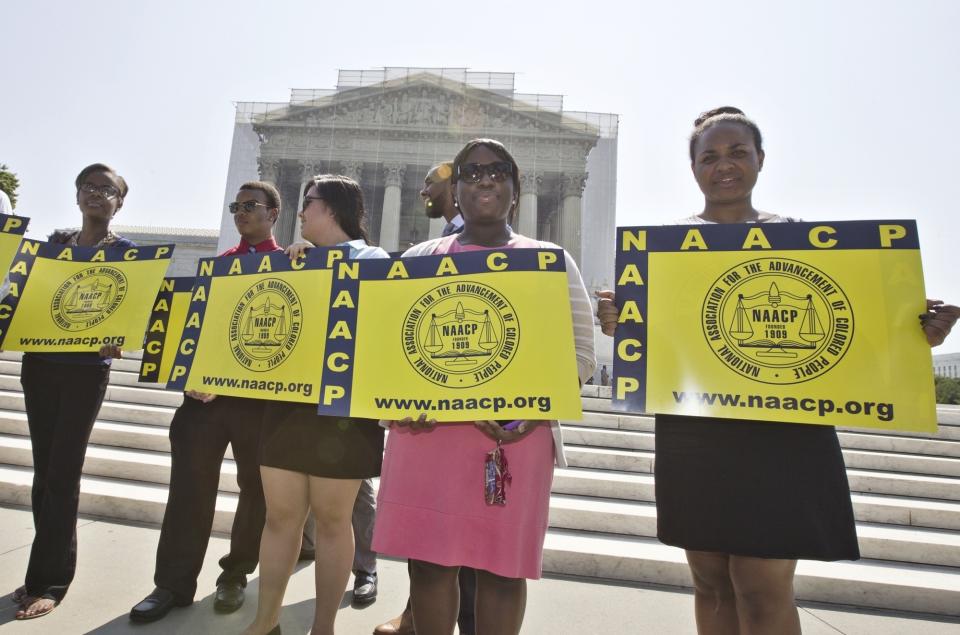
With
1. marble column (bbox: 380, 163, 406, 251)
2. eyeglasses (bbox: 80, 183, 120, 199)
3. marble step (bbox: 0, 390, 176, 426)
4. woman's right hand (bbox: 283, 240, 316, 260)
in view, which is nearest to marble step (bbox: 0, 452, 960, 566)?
marble step (bbox: 0, 390, 176, 426)

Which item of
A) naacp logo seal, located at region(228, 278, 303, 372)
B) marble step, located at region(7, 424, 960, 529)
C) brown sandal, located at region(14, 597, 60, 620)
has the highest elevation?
naacp logo seal, located at region(228, 278, 303, 372)

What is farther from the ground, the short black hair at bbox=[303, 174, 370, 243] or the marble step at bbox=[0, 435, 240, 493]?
the short black hair at bbox=[303, 174, 370, 243]

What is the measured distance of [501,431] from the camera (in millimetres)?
1664

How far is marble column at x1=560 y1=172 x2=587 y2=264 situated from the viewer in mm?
29016

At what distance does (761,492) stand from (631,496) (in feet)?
10.9

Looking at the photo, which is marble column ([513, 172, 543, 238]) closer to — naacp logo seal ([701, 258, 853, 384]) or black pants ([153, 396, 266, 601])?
black pants ([153, 396, 266, 601])

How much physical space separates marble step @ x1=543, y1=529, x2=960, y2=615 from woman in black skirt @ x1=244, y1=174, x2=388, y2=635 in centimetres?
202

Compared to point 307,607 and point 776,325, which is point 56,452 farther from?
point 776,325

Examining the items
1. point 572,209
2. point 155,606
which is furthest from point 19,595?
point 572,209

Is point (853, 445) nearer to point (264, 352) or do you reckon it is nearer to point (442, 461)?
point (442, 461)

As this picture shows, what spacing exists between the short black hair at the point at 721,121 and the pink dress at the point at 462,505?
125 cm

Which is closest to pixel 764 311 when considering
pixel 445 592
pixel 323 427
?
pixel 445 592

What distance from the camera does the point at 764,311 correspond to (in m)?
1.62

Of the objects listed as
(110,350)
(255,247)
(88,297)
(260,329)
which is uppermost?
(255,247)
